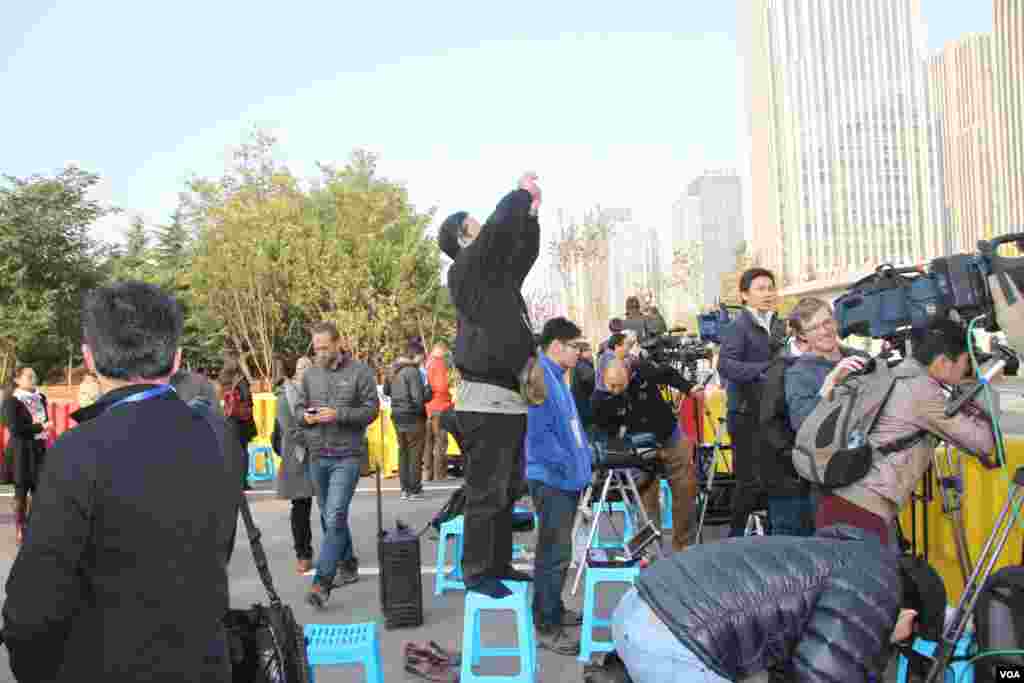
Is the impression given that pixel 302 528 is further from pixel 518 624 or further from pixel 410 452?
pixel 410 452

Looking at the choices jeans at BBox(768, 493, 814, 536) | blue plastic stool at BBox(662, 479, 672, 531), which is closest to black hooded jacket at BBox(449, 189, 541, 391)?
jeans at BBox(768, 493, 814, 536)

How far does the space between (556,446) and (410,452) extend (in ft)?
21.9

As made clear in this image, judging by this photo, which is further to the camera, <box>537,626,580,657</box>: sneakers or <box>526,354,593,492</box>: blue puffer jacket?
<box>526,354,593,492</box>: blue puffer jacket

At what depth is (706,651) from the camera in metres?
2.55

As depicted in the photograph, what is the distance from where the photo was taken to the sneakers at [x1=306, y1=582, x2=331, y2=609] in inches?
258

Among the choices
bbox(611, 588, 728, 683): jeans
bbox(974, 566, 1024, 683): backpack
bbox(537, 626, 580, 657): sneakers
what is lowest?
bbox(537, 626, 580, 657): sneakers

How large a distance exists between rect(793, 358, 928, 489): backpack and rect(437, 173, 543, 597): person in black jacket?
1.34m

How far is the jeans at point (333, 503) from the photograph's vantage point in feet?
21.8

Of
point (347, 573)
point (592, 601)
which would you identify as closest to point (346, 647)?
point (592, 601)

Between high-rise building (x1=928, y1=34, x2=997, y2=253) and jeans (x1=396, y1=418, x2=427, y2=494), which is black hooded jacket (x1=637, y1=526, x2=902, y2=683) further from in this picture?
high-rise building (x1=928, y1=34, x2=997, y2=253)

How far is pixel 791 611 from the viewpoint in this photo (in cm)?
254

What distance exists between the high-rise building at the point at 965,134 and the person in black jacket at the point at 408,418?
518 feet

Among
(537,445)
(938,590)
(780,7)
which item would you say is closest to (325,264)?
(537,445)

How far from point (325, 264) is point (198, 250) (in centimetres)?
1047
